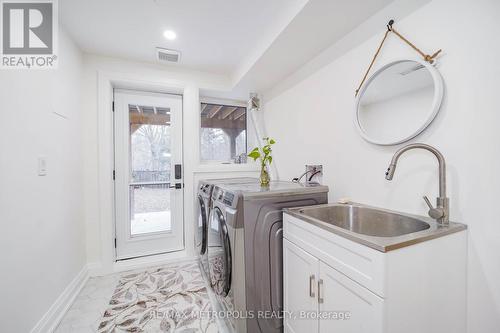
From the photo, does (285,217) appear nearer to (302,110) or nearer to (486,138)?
(486,138)

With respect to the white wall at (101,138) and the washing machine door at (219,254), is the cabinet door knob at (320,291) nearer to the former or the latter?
the washing machine door at (219,254)

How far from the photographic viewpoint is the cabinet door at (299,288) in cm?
108

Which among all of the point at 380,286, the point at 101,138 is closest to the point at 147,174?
the point at 101,138

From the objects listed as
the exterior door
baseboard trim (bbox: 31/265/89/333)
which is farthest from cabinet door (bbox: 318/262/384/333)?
the exterior door

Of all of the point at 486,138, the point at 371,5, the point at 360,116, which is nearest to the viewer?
the point at 486,138

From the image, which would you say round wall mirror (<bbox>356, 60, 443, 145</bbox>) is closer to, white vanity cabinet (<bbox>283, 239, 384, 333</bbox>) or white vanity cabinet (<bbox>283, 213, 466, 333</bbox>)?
white vanity cabinet (<bbox>283, 213, 466, 333</bbox>)

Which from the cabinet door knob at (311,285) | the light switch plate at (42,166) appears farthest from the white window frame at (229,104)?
the cabinet door knob at (311,285)

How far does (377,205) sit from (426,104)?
66cm

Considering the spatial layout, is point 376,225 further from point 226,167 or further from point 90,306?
point 90,306

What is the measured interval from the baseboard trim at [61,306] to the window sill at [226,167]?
1.51 meters

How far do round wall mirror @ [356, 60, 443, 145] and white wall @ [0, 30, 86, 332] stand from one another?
7.17 ft

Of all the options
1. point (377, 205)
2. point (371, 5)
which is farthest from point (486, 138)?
point (371, 5)

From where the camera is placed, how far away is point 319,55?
180 cm

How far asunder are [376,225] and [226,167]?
1.82 meters
